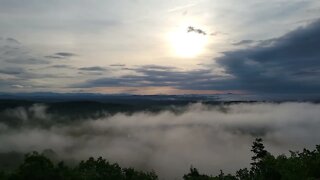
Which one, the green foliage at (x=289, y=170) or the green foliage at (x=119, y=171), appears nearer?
the green foliage at (x=119, y=171)

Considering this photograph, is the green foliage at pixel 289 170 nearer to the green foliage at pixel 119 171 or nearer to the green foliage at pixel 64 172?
the green foliage at pixel 119 171

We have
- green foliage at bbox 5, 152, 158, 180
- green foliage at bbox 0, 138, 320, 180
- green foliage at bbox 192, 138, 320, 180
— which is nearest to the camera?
green foliage at bbox 5, 152, 158, 180

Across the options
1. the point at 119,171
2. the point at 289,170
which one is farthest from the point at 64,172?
the point at 289,170

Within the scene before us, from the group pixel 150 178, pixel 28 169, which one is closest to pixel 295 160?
pixel 150 178

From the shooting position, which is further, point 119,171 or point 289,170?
point 289,170

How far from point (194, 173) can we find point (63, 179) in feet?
56.5

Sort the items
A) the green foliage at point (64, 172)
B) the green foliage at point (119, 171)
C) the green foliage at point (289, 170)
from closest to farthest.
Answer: the green foliage at point (64, 172), the green foliage at point (119, 171), the green foliage at point (289, 170)

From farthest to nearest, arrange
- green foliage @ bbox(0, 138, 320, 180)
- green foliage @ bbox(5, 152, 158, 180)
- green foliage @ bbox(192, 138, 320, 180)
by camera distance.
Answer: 1. green foliage @ bbox(192, 138, 320, 180)
2. green foliage @ bbox(0, 138, 320, 180)
3. green foliage @ bbox(5, 152, 158, 180)

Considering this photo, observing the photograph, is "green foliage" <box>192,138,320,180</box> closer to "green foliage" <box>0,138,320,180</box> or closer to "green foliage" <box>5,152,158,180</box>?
"green foliage" <box>0,138,320,180</box>

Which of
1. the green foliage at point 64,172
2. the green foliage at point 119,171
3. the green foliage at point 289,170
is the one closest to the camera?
the green foliage at point 64,172

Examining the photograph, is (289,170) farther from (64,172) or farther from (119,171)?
(64,172)

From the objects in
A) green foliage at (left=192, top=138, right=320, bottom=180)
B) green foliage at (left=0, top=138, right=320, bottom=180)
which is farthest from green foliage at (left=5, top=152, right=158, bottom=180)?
green foliage at (left=192, top=138, right=320, bottom=180)

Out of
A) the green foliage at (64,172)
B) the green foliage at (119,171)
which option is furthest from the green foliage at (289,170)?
the green foliage at (64,172)

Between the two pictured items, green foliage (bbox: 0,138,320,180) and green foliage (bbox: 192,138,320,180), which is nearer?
green foliage (bbox: 0,138,320,180)
